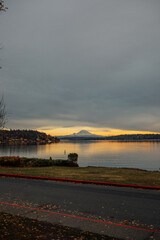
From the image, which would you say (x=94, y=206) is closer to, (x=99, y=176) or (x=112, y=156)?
(x=99, y=176)

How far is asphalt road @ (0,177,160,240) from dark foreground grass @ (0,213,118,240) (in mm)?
374

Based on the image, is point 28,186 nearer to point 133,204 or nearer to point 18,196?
point 18,196

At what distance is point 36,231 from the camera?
17.9ft

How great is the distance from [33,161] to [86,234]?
2489cm

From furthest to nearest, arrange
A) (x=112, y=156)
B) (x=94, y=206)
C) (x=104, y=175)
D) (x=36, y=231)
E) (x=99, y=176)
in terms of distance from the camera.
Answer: (x=112, y=156), (x=104, y=175), (x=99, y=176), (x=94, y=206), (x=36, y=231)

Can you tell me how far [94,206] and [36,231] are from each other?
2.79 m

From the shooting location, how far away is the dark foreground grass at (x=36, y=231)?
5.10 m

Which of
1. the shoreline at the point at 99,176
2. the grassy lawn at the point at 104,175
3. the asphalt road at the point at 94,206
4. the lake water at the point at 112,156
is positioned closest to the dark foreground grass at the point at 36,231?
the asphalt road at the point at 94,206

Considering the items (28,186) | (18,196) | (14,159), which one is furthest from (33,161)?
(18,196)

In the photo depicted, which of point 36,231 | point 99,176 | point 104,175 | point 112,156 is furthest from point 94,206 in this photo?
point 112,156

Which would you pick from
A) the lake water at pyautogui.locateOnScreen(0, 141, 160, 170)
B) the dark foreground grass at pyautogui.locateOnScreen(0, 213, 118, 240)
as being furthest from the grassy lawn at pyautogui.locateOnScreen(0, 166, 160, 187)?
the lake water at pyautogui.locateOnScreen(0, 141, 160, 170)

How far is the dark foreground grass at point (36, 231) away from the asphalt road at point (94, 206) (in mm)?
374

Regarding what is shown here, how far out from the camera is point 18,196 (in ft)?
29.9

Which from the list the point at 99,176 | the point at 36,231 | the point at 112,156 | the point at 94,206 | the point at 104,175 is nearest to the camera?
the point at 36,231
